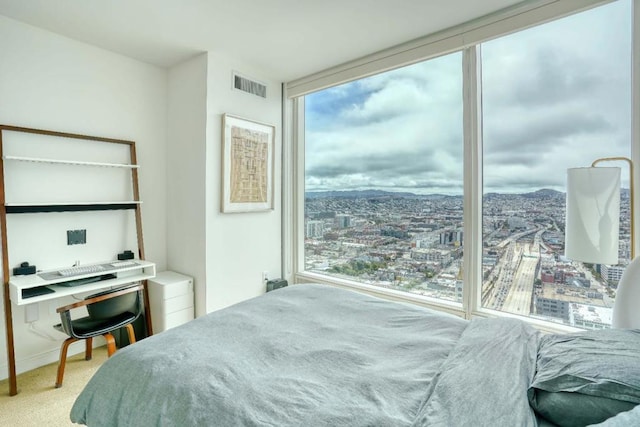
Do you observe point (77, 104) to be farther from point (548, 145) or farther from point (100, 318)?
point (548, 145)

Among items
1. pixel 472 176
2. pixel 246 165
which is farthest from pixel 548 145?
pixel 246 165

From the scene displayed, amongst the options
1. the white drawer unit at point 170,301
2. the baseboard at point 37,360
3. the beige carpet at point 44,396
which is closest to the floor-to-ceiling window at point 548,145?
the white drawer unit at point 170,301

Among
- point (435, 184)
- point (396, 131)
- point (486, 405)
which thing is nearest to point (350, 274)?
point (435, 184)

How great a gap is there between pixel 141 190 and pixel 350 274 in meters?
2.34

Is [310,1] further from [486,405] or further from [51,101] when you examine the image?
[486,405]

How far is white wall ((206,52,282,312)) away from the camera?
297 cm

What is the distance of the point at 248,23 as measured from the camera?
8.11 feet

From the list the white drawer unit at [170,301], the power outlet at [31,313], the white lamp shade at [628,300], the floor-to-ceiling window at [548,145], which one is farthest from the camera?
the white drawer unit at [170,301]

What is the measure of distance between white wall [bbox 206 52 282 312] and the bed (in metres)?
1.49

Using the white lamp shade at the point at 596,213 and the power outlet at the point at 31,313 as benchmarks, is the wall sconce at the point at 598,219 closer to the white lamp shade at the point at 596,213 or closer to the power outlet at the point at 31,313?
the white lamp shade at the point at 596,213

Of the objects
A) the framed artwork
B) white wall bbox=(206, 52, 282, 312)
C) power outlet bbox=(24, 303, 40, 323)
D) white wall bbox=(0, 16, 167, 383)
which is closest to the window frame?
white wall bbox=(206, 52, 282, 312)

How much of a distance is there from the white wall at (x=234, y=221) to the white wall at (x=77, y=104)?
72 centimetres

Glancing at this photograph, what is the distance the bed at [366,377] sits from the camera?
92 centimetres

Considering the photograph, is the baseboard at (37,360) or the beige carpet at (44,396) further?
the baseboard at (37,360)
